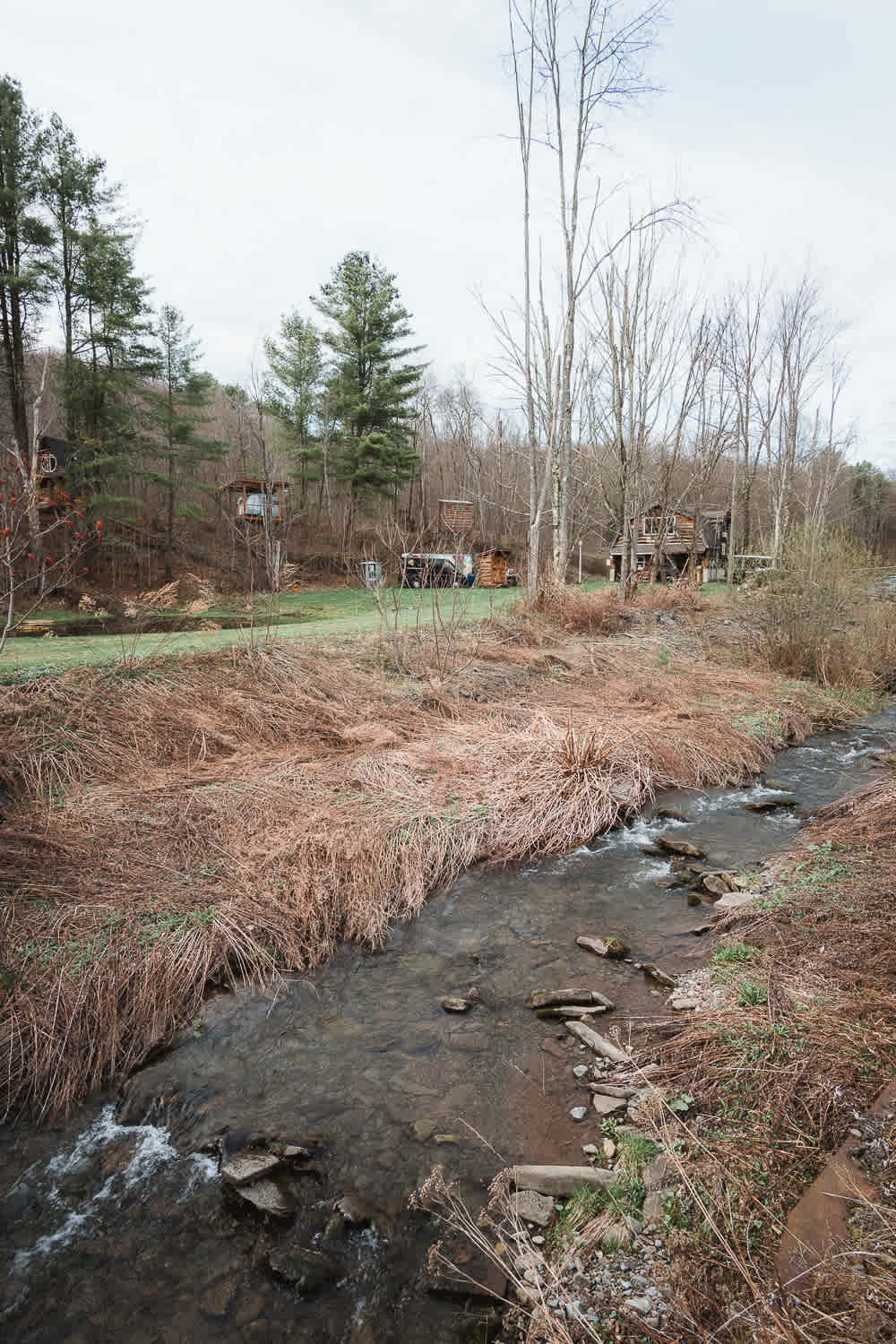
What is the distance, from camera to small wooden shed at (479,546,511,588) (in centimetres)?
2938

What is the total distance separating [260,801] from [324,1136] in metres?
2.89

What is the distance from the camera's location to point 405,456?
28922 mm

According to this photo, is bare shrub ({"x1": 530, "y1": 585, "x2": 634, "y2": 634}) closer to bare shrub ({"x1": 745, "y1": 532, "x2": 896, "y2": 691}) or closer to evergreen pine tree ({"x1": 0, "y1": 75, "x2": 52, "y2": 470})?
bare shrub ({"x1": 745, "y1": 532, "x2": 896, "y2": 691})

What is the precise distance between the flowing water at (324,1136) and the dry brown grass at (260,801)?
1.07 ft

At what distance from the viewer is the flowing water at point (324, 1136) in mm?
2043

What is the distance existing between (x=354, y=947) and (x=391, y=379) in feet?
93.9

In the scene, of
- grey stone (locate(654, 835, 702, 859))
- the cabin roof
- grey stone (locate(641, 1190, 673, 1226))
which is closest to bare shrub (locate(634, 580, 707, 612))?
grey stone (locate(654, 835, 702, 859))

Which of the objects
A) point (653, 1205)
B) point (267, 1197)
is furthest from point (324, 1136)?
point (653, 1205)

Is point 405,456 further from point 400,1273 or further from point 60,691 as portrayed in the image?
point 400,1273

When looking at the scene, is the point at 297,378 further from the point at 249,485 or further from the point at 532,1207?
the point at 532,1207

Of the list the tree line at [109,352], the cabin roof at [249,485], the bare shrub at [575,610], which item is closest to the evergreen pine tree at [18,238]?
the tree line at [109,352]

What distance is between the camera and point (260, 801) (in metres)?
5.18

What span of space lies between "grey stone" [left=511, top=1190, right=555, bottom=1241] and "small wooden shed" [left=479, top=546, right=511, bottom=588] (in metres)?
26.9

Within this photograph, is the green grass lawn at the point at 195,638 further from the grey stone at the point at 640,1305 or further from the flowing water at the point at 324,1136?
the grey stone at the point at 640,1305
